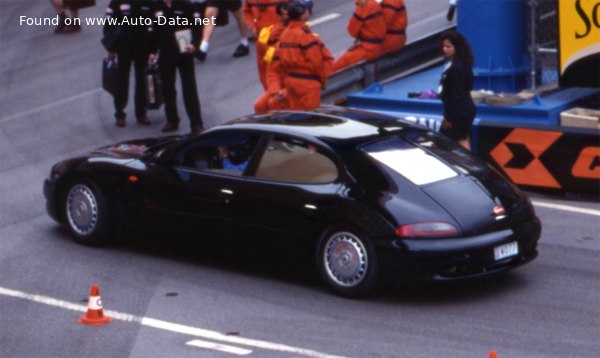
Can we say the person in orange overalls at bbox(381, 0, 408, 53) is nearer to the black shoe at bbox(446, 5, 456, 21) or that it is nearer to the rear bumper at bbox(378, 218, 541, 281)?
the black shoe at bbox(446, 5, 456, 21)

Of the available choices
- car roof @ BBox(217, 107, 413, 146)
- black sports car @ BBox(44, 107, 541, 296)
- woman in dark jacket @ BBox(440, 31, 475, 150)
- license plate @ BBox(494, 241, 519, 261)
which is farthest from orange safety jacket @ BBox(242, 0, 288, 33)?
license plate @ BBox(494, 241, 519, 261)

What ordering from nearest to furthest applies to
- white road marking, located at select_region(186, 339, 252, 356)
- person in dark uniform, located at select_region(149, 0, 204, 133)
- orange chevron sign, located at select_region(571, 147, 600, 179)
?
white road marking, located at select_region(186, 339, 252, 356)
orange chevron sign, located at select_region(571, 147, 600, 179)
person in dark uniform, located at select_region(149, 0, 204, 133)

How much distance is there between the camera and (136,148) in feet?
40.1

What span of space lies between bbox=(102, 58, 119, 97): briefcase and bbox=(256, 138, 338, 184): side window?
21.0 ft

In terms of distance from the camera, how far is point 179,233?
1130cm

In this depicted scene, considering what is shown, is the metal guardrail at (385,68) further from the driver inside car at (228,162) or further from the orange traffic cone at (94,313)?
the orange traffic cone at (94,313)

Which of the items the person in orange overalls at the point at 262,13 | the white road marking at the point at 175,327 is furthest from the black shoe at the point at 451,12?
the white road marking at the point at 175,327

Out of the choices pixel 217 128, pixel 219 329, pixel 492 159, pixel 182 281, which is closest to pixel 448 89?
pixel 492 159

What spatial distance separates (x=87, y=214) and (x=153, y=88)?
5.10 metres

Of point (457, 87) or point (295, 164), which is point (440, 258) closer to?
point (295, 164)

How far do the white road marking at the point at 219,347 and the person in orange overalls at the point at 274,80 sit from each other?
5729 mm

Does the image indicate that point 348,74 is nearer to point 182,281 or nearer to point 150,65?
point 150,65

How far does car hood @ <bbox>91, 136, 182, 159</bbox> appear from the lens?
1194 cm

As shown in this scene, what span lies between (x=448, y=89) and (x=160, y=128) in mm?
5064
